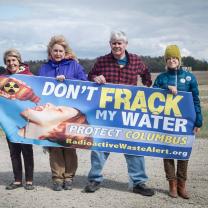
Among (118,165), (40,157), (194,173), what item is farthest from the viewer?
(40,157)

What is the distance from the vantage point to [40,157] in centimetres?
973

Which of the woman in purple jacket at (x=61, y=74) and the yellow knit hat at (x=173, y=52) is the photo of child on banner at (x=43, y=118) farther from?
the yellow knit hat at (x=173, y=52)

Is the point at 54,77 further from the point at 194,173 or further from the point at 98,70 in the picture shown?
the point at 194,173

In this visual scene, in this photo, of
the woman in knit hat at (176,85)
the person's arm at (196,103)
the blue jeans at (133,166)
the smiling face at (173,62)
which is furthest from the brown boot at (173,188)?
the smiling face at (173,62)

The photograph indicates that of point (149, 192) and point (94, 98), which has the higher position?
point (94, 98)

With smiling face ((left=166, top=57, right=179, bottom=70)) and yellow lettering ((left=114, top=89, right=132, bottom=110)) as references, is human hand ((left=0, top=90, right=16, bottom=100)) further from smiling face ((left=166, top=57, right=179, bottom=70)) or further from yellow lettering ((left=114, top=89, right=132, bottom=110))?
smiling face ((left=166, top=57, right=179, bottom=70))

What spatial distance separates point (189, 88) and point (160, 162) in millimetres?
2884

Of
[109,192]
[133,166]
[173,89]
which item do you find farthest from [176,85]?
[109,192]

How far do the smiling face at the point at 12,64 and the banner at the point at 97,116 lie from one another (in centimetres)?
9

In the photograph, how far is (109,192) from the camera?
689 cm

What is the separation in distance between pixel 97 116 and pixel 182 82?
1.28 metres

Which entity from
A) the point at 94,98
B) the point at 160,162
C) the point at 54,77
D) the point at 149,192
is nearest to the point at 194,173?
the point at 160,162

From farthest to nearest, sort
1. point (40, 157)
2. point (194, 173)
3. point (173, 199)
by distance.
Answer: point (40, 157) → point (194, 173) → point (173, 199)

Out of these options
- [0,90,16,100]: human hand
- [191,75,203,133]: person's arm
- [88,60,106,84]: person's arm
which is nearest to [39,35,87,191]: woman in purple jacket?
[88,60,106,84]: person's arm
